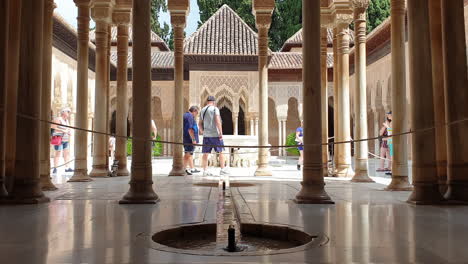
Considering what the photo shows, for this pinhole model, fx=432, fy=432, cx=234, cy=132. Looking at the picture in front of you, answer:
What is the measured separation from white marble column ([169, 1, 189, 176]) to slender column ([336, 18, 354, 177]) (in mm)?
3588

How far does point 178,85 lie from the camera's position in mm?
10531

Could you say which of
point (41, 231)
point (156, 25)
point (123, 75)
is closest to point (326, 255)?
point (41, 231)

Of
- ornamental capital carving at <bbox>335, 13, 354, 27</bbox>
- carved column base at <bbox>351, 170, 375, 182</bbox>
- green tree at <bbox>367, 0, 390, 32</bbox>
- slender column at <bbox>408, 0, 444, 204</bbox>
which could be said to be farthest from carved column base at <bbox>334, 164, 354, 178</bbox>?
green tree at <bbox>367, 0, 390, 32</bbox>

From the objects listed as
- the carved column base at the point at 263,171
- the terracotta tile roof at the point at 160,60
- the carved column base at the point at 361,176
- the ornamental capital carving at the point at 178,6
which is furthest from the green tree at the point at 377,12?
the carved column base at the point at 361,176

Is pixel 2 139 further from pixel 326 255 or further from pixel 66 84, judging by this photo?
pixel 66 84

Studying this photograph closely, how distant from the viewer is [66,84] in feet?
74.0

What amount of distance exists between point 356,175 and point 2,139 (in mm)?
5963

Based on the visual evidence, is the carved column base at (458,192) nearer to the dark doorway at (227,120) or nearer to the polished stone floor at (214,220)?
the polished stone floor at (214,220)

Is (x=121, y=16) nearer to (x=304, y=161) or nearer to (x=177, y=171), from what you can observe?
(x=177, y=171)

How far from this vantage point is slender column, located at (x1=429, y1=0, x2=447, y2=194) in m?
5.54

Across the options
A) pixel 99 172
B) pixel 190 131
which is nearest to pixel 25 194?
pixel 99 172

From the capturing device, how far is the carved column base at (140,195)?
4.88 meters

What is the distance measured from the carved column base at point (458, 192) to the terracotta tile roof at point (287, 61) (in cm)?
2208

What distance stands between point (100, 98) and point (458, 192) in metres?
7.12
